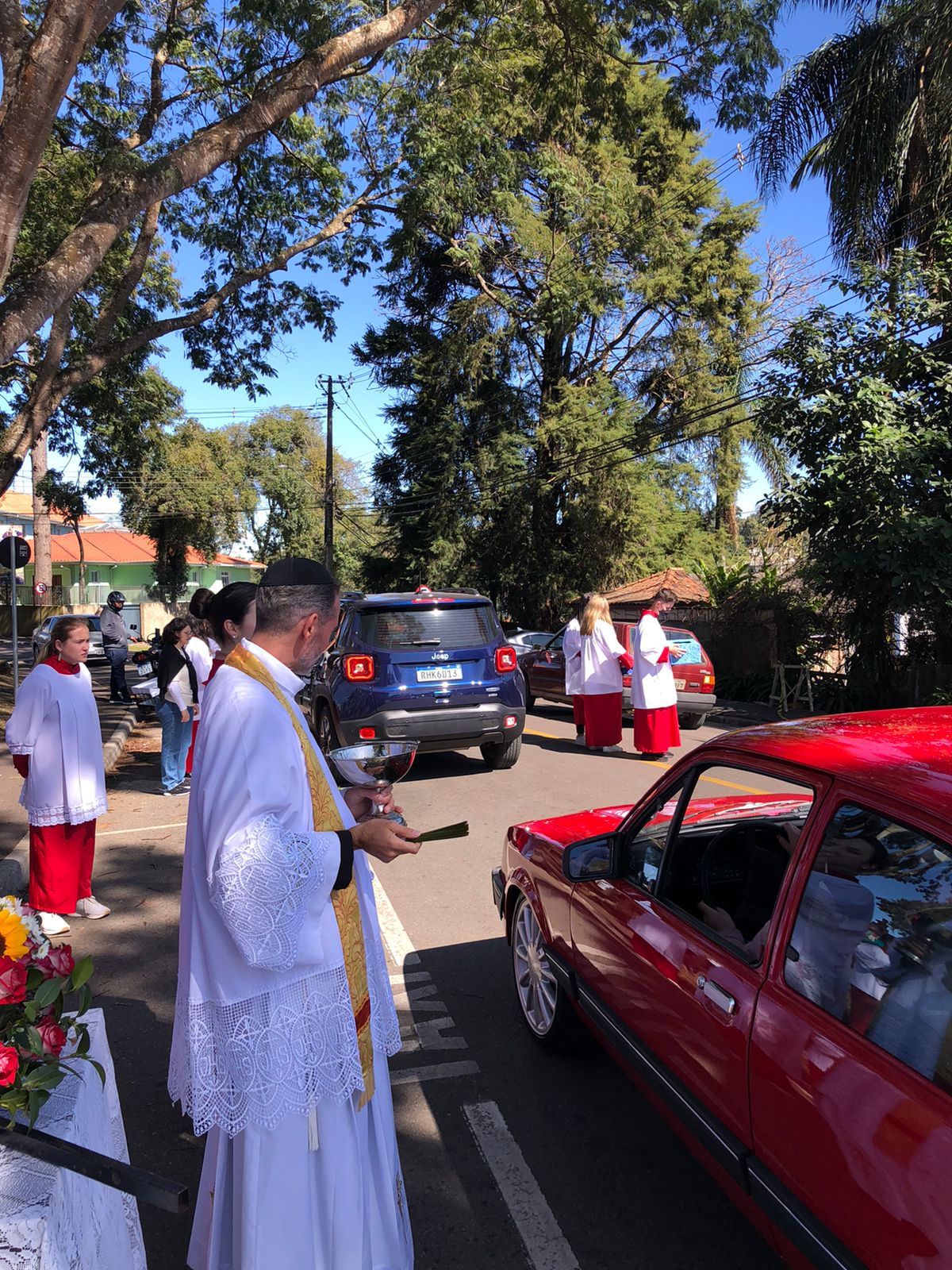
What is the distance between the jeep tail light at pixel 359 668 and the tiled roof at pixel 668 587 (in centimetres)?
1412

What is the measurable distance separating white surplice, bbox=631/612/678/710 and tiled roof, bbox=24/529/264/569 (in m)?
54.1

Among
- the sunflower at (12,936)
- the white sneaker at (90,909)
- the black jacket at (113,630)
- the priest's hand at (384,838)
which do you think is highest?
the black jacket at (113,630)

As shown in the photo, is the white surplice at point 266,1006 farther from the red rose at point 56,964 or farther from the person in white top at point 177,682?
the person in white top at point 177,682

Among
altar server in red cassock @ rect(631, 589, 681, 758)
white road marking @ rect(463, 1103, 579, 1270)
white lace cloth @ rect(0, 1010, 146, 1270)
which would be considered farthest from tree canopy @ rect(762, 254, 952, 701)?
white lace cloth @ rect(0, 1010, 146, 1270)

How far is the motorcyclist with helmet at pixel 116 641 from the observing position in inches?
627

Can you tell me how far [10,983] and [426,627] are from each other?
274 inches

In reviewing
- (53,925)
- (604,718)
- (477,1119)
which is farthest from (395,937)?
(604,718)

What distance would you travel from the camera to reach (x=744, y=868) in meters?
2.94

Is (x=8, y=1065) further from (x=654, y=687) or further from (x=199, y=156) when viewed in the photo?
(x=199, y=156)

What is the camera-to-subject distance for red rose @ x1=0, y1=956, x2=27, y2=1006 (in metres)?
1.66

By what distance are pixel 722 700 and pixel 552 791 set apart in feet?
32.5

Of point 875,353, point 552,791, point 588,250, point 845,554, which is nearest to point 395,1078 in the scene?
point 552,791

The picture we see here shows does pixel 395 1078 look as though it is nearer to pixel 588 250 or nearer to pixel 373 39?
pixel 373 39

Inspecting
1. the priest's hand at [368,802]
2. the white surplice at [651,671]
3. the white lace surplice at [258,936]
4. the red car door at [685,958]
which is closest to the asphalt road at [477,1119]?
the red car door at [685,958]
